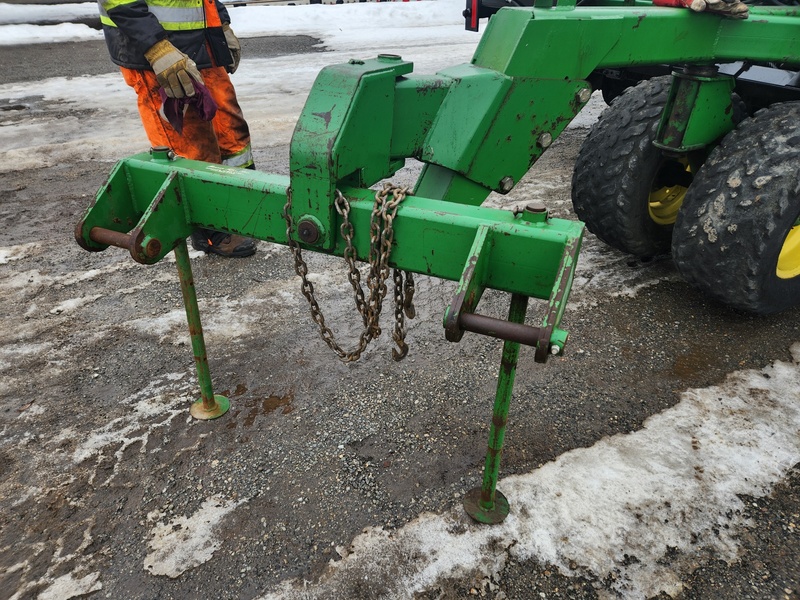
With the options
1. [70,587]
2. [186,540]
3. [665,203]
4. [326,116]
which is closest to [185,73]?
[326,116]

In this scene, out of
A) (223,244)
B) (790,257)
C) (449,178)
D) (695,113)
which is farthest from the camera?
(223,244)

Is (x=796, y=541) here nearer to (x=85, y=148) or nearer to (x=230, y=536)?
(x=230, y=536)

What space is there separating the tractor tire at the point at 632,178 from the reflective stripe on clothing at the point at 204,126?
7.29ft

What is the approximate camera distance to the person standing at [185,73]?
10.5 ft

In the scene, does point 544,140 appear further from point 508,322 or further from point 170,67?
point 170,67

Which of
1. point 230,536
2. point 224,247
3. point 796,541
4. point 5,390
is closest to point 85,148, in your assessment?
point 224,247

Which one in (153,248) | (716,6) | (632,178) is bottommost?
(632,178)

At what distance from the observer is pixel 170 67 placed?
10.5ft

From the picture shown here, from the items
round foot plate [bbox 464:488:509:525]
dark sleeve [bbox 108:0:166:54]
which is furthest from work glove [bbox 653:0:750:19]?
dark sleeve [bbox 108:0:166:54]

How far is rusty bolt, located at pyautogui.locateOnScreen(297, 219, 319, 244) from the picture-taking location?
1.79 m

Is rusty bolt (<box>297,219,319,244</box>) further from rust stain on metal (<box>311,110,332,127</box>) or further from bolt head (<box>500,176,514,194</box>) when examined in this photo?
bolt head (<box>500,176,514,194</box>)

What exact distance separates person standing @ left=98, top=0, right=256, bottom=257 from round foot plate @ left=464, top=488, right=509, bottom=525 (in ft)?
7.98

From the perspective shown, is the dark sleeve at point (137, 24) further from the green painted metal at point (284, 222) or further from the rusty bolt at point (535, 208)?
the rusty bolt at point (535, 208)

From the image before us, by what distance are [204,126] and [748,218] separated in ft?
9.96
